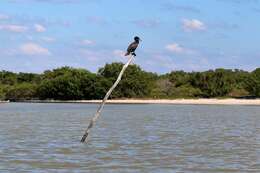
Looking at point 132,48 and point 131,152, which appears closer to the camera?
point 131,152

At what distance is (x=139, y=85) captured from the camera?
12975 centimetres

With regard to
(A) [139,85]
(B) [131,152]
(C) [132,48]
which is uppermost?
(A) [139,85]

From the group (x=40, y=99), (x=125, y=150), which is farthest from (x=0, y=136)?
(x=40, y=99)

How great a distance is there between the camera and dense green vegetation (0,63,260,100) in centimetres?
12094

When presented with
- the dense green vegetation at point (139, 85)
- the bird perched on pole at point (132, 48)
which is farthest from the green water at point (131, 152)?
the dense green vegetation at point (139, 85)

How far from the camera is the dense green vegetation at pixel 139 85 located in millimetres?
120938

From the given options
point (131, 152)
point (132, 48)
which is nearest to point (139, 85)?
point (132, 48)

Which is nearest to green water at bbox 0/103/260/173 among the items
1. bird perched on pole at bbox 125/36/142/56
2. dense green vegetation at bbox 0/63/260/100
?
bird perched on pole at bbox 125/36/142/56

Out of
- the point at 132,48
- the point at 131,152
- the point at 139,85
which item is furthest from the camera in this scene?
the point at 139,85

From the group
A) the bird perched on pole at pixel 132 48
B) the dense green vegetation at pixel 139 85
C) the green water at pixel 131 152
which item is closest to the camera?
the green water at pixel 131 152

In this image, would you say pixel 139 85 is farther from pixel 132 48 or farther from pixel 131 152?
pixel 131 152

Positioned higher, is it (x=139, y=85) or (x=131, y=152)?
(x=139, y=85)

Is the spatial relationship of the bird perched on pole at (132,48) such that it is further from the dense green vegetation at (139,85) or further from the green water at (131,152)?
the dense green vegetation at (139,85)

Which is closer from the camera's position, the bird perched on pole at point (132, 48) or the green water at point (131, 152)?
the green water at point (131, 152)
